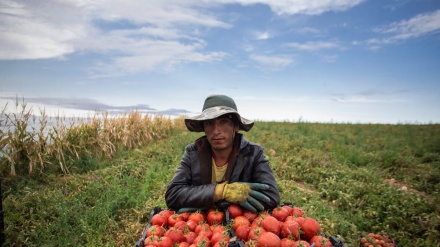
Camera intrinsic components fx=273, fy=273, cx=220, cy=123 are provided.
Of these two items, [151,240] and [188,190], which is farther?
[188,190]

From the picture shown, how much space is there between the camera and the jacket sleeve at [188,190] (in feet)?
8.84

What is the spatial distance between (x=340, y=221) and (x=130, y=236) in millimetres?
3199

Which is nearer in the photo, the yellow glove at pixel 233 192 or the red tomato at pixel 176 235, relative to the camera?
the red tomato at pixel 176 235

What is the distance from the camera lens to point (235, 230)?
7.75 ft

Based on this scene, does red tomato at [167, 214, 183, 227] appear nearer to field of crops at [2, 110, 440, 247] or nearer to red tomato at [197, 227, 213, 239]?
red tomato at [197, 227, 213, 239]

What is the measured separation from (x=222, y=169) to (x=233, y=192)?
2.14 feet

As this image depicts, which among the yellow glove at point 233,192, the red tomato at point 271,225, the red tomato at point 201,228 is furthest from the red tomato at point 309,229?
the red tomato at point 201,228

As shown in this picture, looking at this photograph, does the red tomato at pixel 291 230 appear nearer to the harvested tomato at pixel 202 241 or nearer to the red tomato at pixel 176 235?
the harvested tomato at pixel 202 241

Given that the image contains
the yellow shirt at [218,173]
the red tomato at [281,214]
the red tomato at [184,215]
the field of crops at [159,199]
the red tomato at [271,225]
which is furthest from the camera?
the field of crops at [159,199]

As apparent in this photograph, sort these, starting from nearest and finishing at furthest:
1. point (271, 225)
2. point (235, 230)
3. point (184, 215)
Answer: point (271, 225), point (235, 230), point (184, 215)

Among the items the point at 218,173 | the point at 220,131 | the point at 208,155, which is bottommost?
the point at 218,173

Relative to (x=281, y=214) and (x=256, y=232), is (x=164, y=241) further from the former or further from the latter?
(x=281, y=214)

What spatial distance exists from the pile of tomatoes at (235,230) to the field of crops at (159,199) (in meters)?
0.65

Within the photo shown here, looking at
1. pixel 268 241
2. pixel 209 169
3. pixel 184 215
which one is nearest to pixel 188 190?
pixel 184 215
